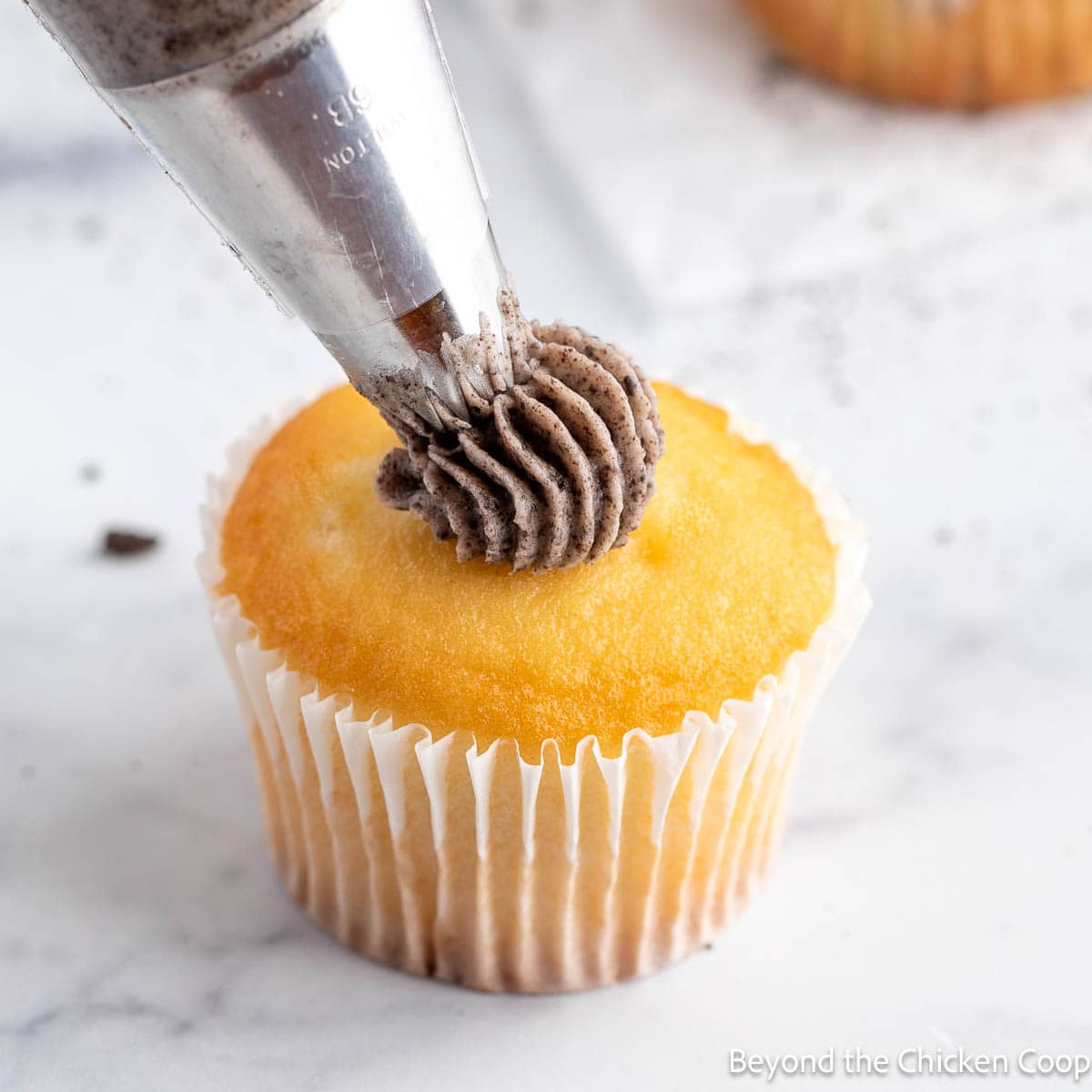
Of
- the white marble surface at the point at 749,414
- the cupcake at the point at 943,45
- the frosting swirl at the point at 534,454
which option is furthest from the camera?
the cupcake at the point at 943,45

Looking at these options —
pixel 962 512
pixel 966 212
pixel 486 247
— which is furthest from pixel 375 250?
pixel 966 212

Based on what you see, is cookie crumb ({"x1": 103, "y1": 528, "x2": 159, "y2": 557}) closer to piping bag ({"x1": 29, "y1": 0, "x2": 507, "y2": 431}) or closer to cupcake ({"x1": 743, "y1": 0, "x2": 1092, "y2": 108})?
piping bag ({"x1": 29, "y1": 0, "x2": 507, "y2": 431})

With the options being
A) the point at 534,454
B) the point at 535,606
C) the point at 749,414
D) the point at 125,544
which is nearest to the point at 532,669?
the point at 535,606

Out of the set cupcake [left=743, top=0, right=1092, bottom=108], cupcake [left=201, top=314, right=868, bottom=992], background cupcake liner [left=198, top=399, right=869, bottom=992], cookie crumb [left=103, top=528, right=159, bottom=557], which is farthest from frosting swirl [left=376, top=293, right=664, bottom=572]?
cupcake [left=743, top=0, right=1092, bottom=108]

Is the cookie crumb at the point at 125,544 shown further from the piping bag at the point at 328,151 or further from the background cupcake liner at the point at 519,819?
the piping bag at the point at 328,151

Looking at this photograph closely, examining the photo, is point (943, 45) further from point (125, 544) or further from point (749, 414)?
point (125, 544)

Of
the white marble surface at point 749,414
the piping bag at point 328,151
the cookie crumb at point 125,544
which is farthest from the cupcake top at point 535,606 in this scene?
the cookie crumb at point 125,544
